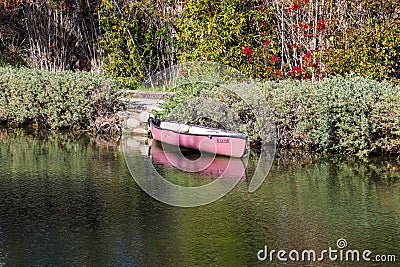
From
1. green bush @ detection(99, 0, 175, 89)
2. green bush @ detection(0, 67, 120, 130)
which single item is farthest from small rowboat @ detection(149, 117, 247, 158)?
green bush @ detection(99, 0, 175, 89)

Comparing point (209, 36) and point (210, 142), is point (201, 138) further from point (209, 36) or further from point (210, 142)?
point (209, 36)

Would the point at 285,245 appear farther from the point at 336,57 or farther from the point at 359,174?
the point at 336,57

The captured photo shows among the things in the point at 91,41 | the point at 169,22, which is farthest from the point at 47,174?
the point at 91,41

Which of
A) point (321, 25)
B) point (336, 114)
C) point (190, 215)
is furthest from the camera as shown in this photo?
point (321, 25)

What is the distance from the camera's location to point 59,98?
16.4 m

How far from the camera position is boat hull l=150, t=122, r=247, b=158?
13675mm

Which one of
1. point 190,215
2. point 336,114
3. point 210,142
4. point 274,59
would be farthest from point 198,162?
point 274,59

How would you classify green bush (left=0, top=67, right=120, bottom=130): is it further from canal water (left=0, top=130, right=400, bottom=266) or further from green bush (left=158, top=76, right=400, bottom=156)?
green bush (left=158, top=76, right=400, bottom=156)

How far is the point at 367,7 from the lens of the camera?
15.7 metres

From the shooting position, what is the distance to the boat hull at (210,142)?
44.9 feet

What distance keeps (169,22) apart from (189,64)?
309 centimetres

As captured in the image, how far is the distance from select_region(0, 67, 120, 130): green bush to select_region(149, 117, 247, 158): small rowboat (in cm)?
153

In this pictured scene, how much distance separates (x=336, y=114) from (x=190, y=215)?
452cm

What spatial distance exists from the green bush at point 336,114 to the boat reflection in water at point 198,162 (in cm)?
120
